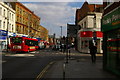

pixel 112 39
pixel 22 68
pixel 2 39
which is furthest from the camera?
pixel 2 39

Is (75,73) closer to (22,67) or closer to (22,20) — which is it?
(22,67)

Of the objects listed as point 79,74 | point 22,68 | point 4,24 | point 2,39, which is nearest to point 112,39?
point 79,74

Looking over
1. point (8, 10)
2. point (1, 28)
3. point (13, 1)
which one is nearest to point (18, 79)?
point (1, 28)

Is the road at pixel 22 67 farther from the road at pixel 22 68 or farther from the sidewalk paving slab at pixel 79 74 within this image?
the sidewalk paving slab at pixel 79 74

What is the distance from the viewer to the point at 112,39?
36.3 ft

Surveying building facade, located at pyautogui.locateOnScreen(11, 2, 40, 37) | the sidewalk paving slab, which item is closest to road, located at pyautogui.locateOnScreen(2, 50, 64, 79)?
the sidewalk paving slab

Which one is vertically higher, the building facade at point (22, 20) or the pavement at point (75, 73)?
the building facade at point (22, 20)

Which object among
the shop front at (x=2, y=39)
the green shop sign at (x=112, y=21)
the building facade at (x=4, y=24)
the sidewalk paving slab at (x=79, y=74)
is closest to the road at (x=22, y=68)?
the sidewalk paving slab at (x=79, y=74)

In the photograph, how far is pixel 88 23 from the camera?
37.7 m

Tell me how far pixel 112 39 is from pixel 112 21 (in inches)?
44.2

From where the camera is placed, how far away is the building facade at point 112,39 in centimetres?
1002

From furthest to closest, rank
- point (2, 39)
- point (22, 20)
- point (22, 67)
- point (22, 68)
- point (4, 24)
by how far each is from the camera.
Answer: point (22, 20) < point (4, 24) < point (2, 39) < point (22, 67) < point (22, 68)

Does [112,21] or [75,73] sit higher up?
[112,21]

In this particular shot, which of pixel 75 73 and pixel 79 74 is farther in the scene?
pixel 75 73
